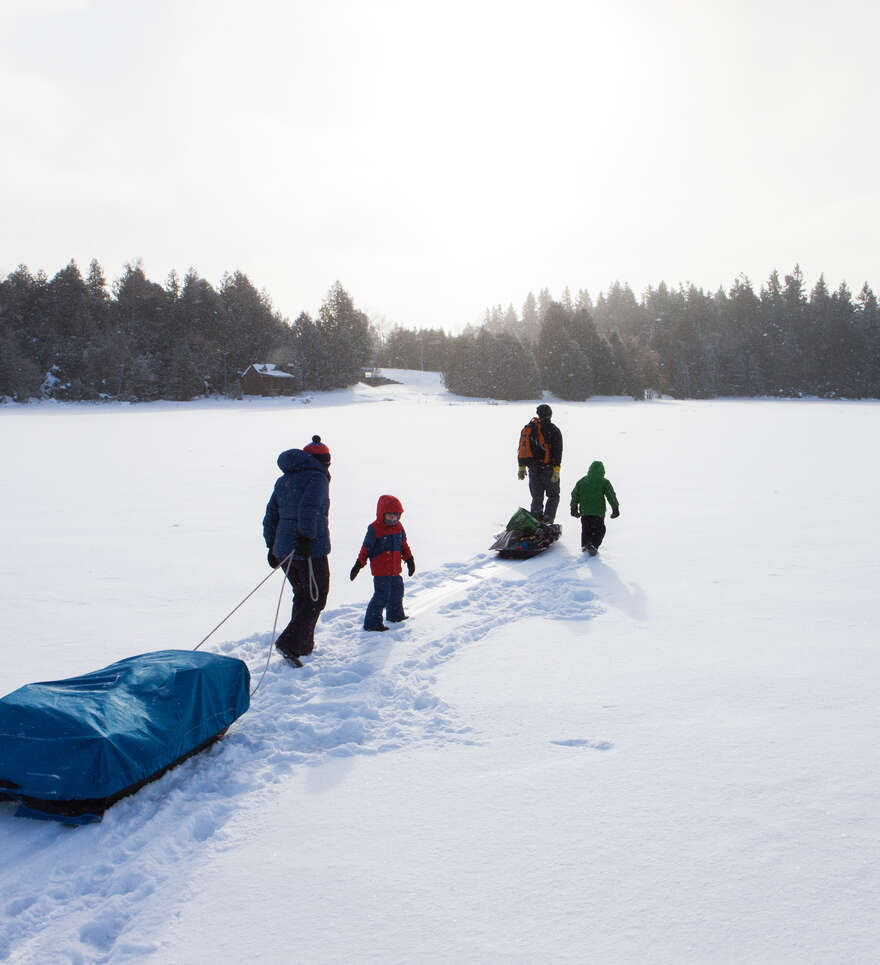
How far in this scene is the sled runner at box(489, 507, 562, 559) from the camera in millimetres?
8227

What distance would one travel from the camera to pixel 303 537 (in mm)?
5160

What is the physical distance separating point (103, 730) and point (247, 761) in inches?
36.5

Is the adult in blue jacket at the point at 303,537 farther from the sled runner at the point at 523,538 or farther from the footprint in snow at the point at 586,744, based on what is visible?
the sled runner at the point at 523,538

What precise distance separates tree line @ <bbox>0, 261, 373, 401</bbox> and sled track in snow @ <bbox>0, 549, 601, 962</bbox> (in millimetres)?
49582

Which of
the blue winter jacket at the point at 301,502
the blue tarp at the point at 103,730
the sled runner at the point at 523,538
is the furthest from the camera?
the sled runner at the point at 523,538

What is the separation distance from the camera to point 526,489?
13.3 meters

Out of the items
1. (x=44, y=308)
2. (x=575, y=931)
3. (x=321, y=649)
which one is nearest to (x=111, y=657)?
(x=321, y=649)

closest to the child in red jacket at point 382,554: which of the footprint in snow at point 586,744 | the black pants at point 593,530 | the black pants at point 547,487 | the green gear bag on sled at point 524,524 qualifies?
the footprint in snow at point 586,744

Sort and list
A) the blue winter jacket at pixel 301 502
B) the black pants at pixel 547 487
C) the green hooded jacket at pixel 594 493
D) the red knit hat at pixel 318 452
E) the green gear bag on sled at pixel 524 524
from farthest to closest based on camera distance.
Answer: the black pants at pixel 547 487 < the green gear bag on sled at pixel 524 524 < the green hooded jacket at pixel 594 493 < the red knit hat at pixel 318 452 < the blue winter jacket at pixel 301 502

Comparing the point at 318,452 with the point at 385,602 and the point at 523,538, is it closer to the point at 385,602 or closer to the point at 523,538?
the point at 385,602

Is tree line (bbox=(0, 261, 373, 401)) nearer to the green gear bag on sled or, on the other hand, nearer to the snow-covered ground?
the snow-covered ground

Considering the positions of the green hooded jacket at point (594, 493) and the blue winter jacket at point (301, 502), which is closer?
the blue winter jacket at point (301, 502)

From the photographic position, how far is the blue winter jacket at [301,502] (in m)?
5.16

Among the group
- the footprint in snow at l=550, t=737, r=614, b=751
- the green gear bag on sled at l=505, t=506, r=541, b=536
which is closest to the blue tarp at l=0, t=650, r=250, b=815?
the footprint in snow at l=550, t=737, r=614, b=751
